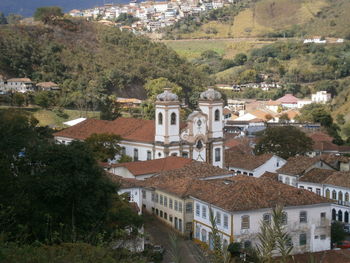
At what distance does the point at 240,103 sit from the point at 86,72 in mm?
22066

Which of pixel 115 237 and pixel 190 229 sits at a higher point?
pixel 115 237

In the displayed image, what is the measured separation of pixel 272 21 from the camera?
432ft

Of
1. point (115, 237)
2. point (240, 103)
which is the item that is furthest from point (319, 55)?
point (115, 237)

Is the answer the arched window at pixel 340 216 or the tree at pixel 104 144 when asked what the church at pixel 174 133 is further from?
the arched window at pixel 340 216

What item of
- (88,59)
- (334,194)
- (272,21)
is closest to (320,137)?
(334,194)

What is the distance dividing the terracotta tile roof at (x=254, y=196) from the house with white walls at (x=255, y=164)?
10967 millimetres

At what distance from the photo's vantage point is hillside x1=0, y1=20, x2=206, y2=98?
66438 millimetres

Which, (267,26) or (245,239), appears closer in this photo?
(245,239)

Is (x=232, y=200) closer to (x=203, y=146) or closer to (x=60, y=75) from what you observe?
(x=203, y=146)

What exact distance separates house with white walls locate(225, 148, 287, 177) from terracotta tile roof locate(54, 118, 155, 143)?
5596 mm

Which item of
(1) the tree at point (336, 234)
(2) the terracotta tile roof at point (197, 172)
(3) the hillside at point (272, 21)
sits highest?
(3) the hillside at point (272, 21)

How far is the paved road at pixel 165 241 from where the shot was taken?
939 inches

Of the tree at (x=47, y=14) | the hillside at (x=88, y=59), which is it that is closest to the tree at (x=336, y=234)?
the hillside at (x=88, y=59)

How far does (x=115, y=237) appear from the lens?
2011cm
